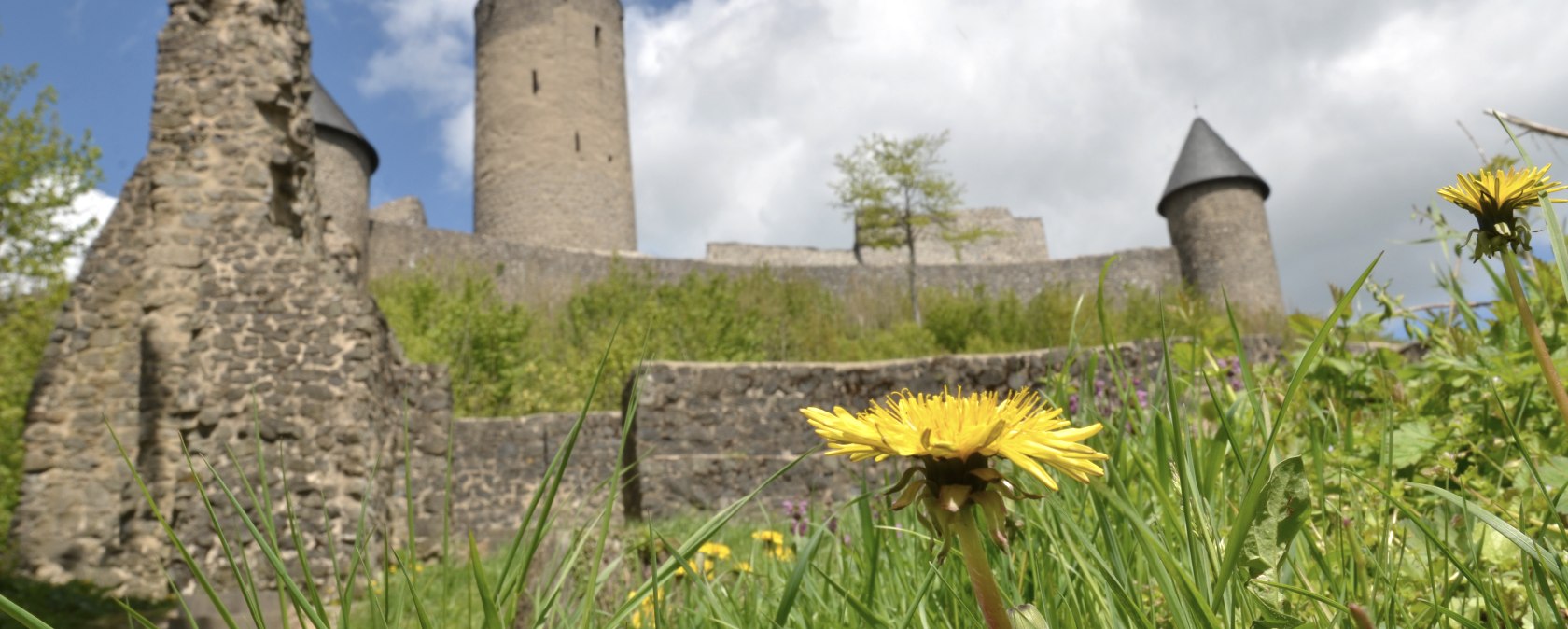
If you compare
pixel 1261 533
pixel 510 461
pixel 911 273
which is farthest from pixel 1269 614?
pixel 911 273

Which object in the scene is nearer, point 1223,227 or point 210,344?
point 210,344

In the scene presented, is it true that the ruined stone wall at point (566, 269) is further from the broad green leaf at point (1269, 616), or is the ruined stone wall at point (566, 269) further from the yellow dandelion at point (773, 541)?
the broad green leaf at point (1269, 616)

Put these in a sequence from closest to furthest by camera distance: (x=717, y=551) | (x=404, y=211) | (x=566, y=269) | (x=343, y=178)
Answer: (x=717, y=551) < (x=566, y=269) < (x=343, y=178) < (x=404, y=211)

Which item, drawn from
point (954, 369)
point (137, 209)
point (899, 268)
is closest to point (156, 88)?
point (137, 209)

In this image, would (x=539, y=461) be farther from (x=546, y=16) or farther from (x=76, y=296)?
(x=546, y=16)

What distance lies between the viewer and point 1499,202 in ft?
2.64

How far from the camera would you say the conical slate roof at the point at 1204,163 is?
25.3 metres

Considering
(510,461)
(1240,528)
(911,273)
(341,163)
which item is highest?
(341,163)

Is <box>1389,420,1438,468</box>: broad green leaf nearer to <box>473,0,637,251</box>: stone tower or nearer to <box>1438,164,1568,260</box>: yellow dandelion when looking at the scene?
<box>1438,164,1568,260</box>: yellow dandelion

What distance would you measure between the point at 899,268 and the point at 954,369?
14.5m

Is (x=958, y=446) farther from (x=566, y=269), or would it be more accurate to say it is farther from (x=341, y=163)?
(x=341, y=163)

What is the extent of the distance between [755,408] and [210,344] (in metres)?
4.05

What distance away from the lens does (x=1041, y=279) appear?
23.9 meters

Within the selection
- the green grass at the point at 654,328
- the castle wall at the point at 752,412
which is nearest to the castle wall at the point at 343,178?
the green grass at the point at 654,328
